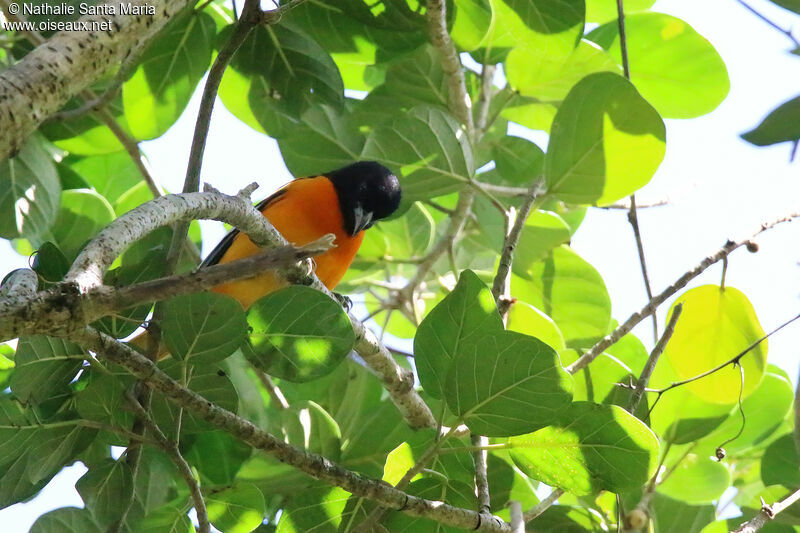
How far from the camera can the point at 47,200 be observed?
105 inches

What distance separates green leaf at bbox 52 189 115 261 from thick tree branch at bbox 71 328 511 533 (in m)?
1.29

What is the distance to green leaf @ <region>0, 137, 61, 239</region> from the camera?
258cm

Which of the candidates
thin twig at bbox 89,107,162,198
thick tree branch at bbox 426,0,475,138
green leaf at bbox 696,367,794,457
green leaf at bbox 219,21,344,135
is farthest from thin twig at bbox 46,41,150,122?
green leaf at bbox 696,367,794,457

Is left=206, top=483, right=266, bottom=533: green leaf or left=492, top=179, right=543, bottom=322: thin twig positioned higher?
left=492, top=179, right=543, bottom=322: thin twig

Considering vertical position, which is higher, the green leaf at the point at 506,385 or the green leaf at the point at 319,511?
the green leaf at the point at 506,385

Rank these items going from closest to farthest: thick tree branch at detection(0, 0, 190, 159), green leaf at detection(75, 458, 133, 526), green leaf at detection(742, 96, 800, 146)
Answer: thick tree branch at detection(0, 0, 190, 159) < green leaf at detection(742, 96, 800, 146) < green leaf at detection(75, 458, 133, 526)

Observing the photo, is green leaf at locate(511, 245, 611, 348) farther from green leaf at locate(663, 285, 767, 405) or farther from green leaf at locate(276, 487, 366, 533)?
green leaf at locate(276, 487, 366, 533)

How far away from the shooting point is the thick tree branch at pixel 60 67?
1.20 meters

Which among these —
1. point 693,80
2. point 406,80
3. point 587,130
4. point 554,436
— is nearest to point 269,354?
point 554,436

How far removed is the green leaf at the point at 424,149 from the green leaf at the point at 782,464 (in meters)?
1.36

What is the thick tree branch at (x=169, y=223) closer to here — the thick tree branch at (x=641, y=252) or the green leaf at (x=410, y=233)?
the thick tree branch at (x=641, y=252)

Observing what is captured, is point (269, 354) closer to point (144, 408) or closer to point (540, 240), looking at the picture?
point (144, 408)

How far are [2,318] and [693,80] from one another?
8.73 ft

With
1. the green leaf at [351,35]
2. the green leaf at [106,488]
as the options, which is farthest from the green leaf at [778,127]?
the green leaf at [106,488]
